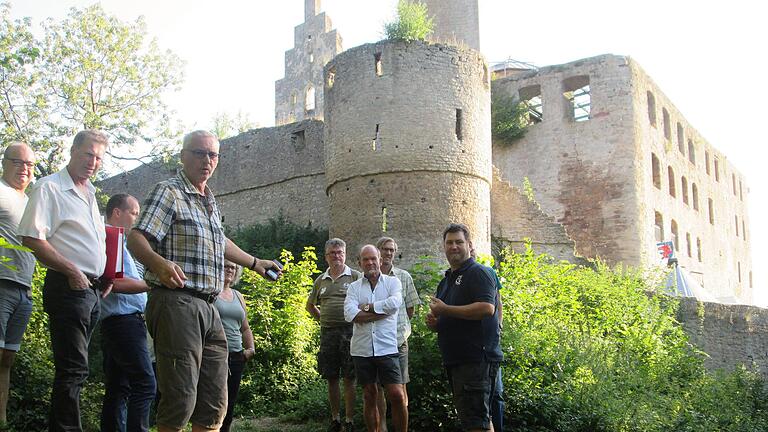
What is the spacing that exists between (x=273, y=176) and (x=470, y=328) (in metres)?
19.4

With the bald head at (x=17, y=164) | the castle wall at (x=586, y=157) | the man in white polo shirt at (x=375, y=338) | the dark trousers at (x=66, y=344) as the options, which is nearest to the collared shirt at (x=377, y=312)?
the man in white polo shirt at (x=375, y=338)

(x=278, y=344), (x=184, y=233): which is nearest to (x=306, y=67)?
(x=278, y=344)

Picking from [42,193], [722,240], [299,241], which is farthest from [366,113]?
[722,240]

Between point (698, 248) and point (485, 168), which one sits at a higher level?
point (485, 168)

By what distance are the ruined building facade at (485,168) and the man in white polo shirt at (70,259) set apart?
1192 cm

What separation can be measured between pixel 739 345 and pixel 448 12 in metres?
13.9

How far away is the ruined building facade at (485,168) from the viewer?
55.1ft

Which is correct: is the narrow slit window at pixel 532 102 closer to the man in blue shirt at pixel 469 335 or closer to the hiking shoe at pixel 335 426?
the hiking shoe at pixel 335 426

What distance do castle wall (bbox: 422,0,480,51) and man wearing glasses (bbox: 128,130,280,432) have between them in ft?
68.8

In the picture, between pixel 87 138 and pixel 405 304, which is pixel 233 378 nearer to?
pixel 405 304

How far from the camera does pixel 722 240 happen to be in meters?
34.7

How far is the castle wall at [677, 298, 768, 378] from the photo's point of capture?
51.4 ft

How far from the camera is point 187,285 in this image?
3.93 meters

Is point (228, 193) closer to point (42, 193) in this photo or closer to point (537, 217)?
point (537, 217)
